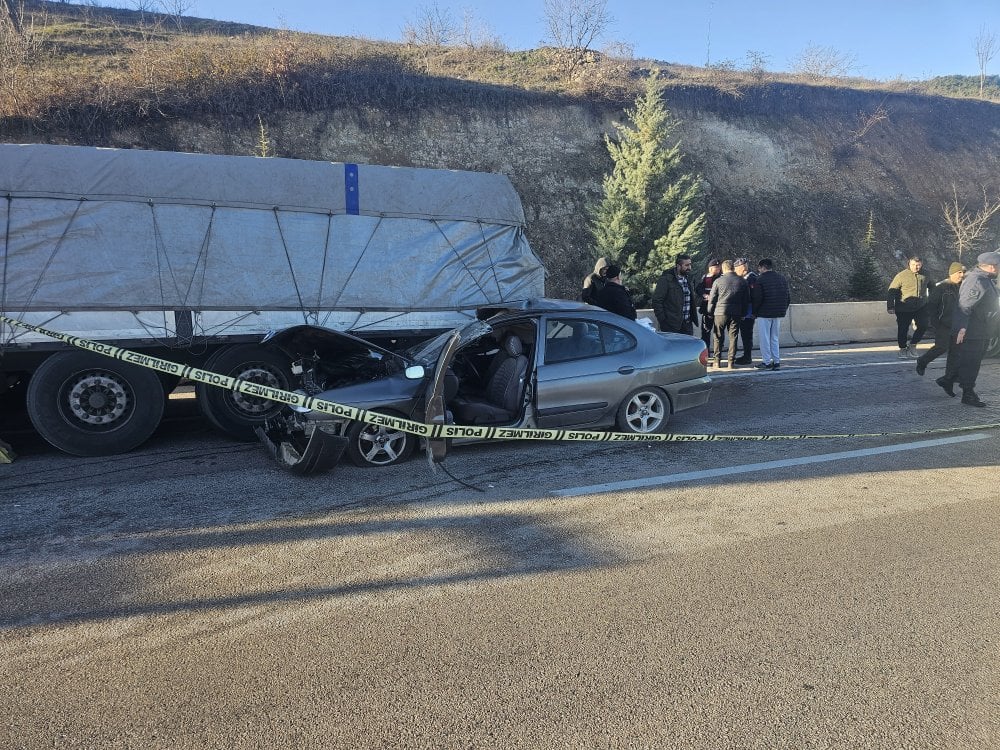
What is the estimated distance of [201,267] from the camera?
255 inches

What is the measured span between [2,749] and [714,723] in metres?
2.55

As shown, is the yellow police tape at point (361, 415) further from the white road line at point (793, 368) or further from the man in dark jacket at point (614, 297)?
the white road line at point (793, 368)

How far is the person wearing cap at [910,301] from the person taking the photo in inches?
451

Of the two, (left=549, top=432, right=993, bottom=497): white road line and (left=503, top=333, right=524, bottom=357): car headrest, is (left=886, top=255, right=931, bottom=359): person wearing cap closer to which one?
(left=549, top=432, right=993, bottom=497): white road line

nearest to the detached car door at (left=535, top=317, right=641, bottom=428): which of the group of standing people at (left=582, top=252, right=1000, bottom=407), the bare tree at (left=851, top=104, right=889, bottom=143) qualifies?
the group of standing people at (left=582, top=252, right=1000, bottom=407)

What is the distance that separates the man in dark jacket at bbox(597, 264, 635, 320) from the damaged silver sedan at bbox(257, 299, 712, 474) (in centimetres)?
165

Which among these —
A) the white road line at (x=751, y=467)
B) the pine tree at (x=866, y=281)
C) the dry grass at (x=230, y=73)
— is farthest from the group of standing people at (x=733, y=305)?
the dry grass at (x=230, y=73)

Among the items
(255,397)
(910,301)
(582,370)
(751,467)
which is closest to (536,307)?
(582,370)

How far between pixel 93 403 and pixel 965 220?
36.0 meters

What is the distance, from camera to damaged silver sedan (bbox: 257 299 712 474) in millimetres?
5266

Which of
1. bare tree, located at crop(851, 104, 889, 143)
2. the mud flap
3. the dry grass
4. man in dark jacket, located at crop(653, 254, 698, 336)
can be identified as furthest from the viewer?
bare tree, located at crop(851, 104, 889, 143)

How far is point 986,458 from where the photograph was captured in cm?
554

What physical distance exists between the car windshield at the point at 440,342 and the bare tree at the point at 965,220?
28.7 meters

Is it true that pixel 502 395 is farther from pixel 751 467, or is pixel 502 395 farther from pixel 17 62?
pixel 17 62
